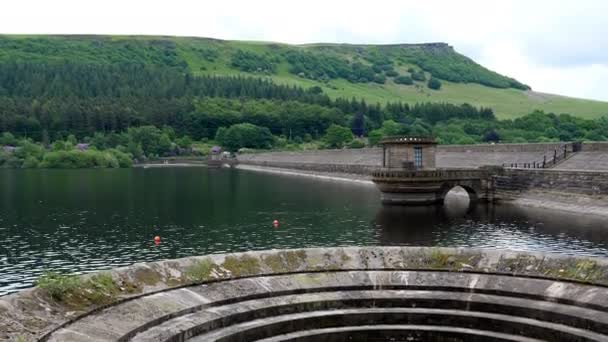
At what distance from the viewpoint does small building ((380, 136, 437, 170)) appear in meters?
83.8

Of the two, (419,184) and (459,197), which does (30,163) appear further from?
(419,184)

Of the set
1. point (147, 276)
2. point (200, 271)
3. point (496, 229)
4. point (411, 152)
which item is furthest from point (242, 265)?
point (411, 152)

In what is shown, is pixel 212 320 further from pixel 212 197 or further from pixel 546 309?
pixel 212 197

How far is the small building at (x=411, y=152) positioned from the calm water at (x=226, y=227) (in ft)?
22.9

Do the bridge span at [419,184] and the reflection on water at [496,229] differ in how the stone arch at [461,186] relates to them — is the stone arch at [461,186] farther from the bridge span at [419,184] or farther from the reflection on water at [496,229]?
the reflection on water at [496,229]

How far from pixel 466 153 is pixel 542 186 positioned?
3971 centimetres

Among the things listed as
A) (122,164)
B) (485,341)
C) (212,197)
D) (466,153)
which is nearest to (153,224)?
(212,197)

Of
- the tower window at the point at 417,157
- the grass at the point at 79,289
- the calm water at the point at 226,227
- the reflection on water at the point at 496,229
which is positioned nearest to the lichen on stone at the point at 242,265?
the grass at the point at 79,289

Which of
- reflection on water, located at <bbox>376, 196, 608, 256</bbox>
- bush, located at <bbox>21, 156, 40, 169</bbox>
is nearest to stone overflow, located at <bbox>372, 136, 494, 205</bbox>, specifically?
reflection on water, located at <bbox>376, 196, 608, 256</bbox>

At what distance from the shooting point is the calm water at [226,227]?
46.7 metres

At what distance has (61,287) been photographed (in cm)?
1720

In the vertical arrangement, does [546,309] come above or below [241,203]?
above

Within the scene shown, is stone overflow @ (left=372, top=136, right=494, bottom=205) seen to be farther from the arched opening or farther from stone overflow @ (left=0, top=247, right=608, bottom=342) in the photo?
stone overflow @ (left=0, top=247, right=608, bottom=342)

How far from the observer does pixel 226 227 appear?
5975 cm
